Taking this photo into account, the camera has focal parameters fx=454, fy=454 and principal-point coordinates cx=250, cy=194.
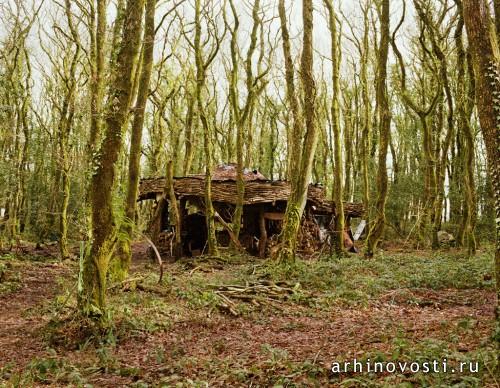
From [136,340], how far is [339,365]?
313 cm

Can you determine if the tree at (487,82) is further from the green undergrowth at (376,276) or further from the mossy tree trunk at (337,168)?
the mossy tree trunk at (337,168)

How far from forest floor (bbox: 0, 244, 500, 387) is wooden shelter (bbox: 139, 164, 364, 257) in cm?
538

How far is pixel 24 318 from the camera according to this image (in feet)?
26.0

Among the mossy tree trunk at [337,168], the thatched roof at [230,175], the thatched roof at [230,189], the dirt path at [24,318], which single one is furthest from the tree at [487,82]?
the thatched roof at [230,175]

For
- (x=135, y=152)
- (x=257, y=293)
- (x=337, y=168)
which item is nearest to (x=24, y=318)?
(x=257, y=293)

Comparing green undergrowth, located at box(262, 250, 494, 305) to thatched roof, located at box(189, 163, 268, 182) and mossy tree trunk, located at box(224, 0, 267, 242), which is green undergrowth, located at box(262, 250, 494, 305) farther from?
thatched roof, located at box(189, 163, 268, 182)

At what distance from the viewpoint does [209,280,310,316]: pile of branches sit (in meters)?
8.77

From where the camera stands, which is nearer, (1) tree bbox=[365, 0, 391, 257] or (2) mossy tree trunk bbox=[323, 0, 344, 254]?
(1) tree bbox=[365, 0, 391, 257]

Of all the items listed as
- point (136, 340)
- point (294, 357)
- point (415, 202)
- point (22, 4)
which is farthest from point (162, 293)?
point (415, 202)

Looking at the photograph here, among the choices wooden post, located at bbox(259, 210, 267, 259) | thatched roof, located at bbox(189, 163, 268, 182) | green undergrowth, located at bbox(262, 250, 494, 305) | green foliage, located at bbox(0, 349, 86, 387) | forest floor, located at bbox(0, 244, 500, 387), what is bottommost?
green foliage, located at bbox(0, 349, 86, 387)

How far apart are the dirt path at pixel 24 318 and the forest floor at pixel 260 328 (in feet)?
0.10

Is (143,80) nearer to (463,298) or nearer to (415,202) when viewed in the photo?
(463,298)

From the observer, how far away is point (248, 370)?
5.03 metres

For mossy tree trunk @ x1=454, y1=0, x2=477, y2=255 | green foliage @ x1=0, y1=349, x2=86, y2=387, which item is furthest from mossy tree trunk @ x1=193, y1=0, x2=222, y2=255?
green foliage @ x1=0, y1=349, x2=86, y2=387
